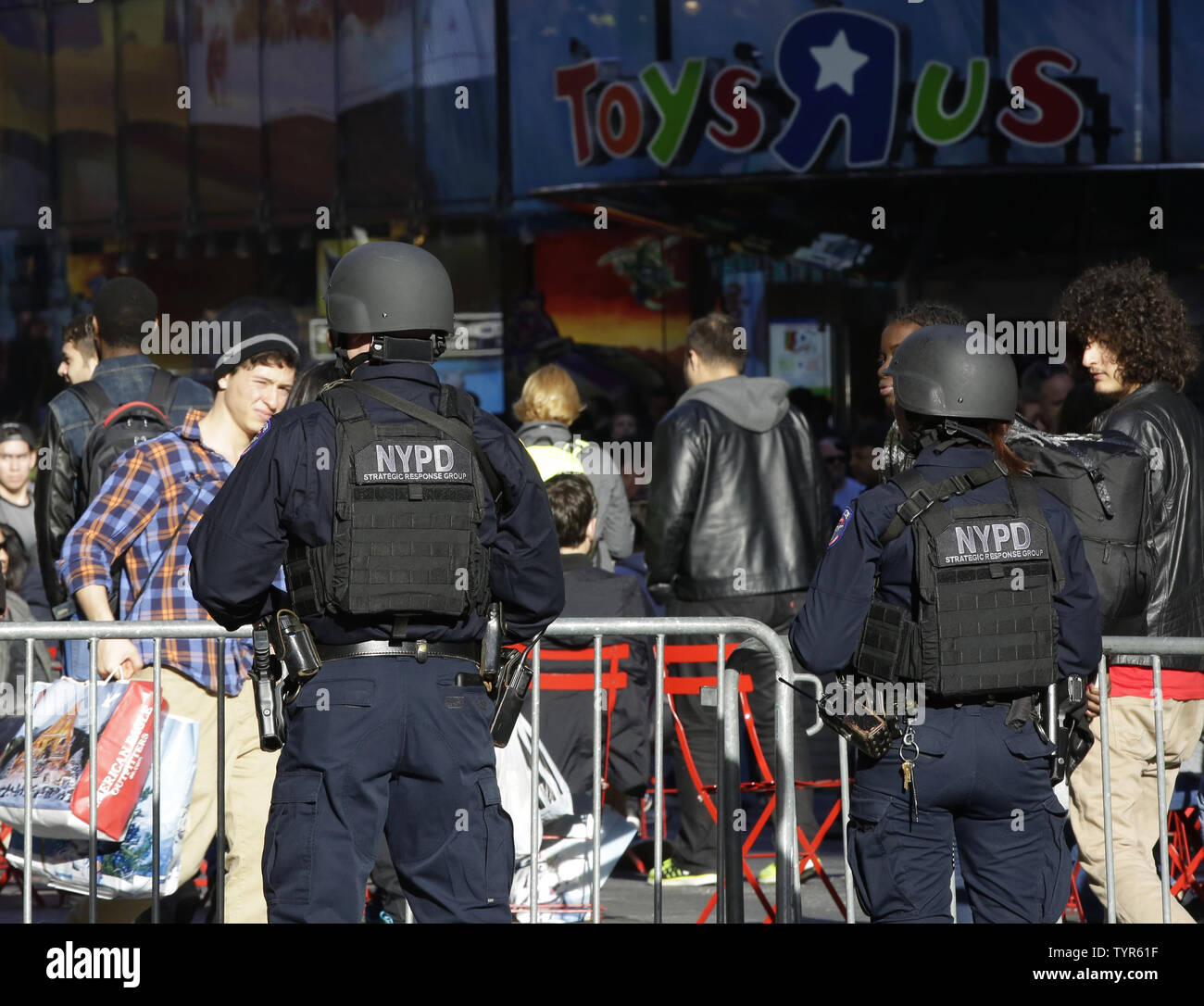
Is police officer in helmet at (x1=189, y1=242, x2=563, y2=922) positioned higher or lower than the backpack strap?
lower

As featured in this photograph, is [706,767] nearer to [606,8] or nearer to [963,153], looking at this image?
[963,153]

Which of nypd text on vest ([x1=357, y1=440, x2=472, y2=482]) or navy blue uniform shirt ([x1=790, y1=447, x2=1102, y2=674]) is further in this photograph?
navy blue uniform shirt ([x1=790, y1=447, x2=1102, y2=674])

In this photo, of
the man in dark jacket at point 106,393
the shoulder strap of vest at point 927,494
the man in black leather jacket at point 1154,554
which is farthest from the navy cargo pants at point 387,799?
the man in dark jacket at point 106,393

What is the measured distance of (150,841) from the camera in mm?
4898

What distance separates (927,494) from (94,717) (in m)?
2.51

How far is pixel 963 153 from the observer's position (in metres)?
10.6

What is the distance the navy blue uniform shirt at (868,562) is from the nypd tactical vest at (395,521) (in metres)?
0.79

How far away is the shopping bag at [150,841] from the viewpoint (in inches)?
192

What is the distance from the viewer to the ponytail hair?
3844 millimetres

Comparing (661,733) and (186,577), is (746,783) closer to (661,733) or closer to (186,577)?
(661,733)

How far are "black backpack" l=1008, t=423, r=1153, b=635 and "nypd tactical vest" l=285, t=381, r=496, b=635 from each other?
6.33ft

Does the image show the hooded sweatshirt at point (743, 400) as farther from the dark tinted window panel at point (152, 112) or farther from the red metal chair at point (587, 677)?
the dark tinted window panel at point (152, 112)

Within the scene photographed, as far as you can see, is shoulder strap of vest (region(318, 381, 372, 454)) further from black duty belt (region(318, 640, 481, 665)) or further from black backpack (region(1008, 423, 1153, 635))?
black backpack (region(1008, 423, 1153, 635))

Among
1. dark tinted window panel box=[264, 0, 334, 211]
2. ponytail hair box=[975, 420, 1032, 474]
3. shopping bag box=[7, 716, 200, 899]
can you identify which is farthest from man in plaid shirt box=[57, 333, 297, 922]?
dark tinted window panel box=[264, 0, 334, 211]
